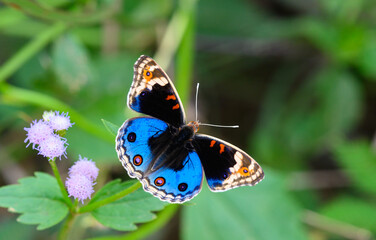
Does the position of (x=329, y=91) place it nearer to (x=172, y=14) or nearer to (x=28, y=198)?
(x=172, y=14)

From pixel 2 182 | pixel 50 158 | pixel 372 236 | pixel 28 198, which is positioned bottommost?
pixel 372 236

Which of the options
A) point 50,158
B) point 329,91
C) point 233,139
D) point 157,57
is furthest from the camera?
point 233,139

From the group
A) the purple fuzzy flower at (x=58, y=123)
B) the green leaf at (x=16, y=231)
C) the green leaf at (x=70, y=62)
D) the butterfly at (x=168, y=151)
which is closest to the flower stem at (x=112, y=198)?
the butterfly at (x=168, y=151)

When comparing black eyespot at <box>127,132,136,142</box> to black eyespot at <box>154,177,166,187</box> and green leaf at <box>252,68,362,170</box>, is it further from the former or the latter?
green leaf at <box>252,68,362,170</box>

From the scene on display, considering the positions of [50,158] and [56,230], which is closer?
[50,158]

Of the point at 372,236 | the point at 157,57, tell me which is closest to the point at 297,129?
the point at 372,236

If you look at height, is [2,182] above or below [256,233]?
above
